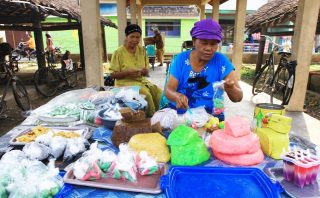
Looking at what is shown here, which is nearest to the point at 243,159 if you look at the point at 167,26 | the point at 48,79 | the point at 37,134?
the point at 37,134

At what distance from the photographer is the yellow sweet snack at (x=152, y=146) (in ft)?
5.39

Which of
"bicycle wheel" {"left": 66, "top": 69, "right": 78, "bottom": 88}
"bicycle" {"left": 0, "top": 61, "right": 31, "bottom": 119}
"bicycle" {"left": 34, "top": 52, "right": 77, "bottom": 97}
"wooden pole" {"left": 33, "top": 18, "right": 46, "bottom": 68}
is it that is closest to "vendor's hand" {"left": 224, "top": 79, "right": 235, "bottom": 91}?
"bicycle" {"left": 0, "top": 61, "right": 31, "bottom": 119}

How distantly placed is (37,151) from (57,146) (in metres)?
0.12

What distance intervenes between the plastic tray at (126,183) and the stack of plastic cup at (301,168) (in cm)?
70

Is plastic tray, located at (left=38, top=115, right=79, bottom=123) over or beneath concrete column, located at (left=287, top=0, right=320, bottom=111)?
beneath

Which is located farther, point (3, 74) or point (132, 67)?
point (3, 74)

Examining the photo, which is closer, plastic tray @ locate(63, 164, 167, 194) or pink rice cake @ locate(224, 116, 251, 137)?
plastic tray @ locate(63, 164, 167, 194)

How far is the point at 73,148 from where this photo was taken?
1698mm

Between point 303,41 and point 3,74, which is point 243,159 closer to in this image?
point 303,41

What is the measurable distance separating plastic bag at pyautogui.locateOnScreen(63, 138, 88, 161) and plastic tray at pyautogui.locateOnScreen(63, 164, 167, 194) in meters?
0.22

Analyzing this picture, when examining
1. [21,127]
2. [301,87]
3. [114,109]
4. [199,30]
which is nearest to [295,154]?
[199,30]

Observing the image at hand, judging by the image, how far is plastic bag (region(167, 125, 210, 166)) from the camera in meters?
1.59

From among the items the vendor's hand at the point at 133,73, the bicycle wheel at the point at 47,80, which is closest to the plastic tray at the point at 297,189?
the vendor's hand at the point at 133,73

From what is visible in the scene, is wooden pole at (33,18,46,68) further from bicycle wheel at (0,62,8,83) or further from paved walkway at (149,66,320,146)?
paved walkway at (149,66,320,146)
